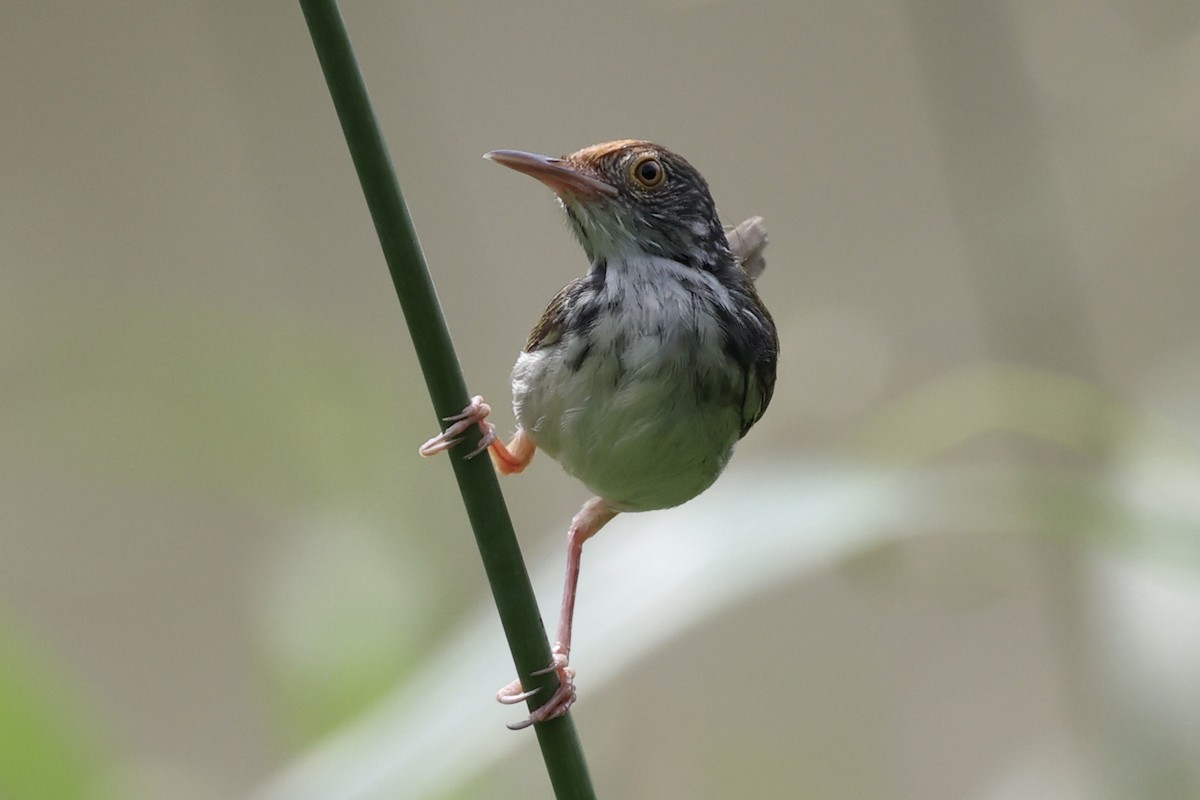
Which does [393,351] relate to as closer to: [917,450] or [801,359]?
[801,359]

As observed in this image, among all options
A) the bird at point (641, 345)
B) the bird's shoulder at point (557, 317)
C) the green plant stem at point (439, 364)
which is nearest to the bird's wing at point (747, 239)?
the bird at point (641, 345)

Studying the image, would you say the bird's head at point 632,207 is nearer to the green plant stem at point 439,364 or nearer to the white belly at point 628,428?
the white belly at point 628,428

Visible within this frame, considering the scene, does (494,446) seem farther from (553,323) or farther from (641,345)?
(641,345)

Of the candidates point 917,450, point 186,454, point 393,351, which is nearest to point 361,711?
point 186,454

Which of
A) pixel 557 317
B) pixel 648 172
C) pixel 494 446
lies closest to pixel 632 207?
pixel 648 172

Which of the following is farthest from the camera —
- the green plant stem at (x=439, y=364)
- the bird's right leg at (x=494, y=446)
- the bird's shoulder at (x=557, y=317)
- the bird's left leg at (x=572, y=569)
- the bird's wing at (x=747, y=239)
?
the bird's wing at (x=747, y=239)

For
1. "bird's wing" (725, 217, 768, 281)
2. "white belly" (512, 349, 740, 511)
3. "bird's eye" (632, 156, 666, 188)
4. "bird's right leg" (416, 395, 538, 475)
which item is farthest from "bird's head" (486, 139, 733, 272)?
"bird's wing" (725, 217, 768, 281)

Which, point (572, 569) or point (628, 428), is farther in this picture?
point (572, 569)

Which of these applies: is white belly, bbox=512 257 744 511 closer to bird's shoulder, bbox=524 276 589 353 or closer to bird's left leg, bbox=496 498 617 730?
bird's shoulder, bbox=524 276 589 353
